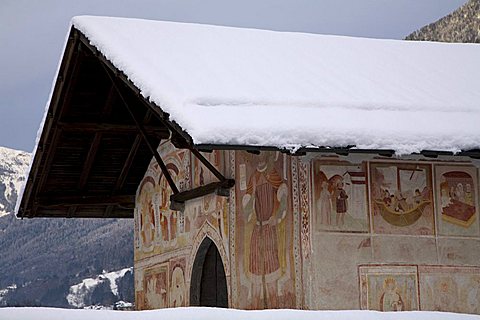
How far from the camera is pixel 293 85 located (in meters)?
9.76

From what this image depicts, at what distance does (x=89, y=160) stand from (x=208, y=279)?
7.69ft

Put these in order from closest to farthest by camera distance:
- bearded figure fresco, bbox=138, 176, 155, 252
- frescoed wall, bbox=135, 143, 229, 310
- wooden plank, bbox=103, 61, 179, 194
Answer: wooden plank, bbox=103, 61, 179, 194
frescoed wall, bbox=135, 143, 229, 310
bearded figure fresco, bbox=138, 176, 155, 252

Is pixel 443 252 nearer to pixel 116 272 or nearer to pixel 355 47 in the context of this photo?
pixel 355 47

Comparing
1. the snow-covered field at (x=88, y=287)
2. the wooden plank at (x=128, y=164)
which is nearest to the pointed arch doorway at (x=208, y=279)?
the wooden plank at (x=128, y=164)

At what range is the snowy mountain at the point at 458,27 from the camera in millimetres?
50156

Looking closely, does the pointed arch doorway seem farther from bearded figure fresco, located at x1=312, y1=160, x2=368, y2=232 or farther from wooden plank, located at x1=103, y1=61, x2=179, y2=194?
bearded figure fresco, located at x1=312, y1=160, x2=368, y2=232

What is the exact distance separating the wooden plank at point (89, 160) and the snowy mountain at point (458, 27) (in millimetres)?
37527

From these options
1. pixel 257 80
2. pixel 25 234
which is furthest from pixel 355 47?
pixel 25 234

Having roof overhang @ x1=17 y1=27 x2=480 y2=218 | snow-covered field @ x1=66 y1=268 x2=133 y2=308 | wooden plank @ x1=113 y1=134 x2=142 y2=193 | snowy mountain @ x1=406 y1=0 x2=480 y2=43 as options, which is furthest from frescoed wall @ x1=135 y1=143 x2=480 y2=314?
snow-covered field @ x1=66 y1=268 x2=133 y2=308

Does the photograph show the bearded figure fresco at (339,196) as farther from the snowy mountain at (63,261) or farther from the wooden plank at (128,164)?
the snowy mountain at (63,261)

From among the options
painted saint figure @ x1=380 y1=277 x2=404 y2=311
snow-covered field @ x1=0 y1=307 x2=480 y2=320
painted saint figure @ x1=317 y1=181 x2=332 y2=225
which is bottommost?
snow-covered field @ x1=0 y1=307 x2=480 y2=320

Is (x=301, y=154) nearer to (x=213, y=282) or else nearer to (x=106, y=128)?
(x=213, y=282)

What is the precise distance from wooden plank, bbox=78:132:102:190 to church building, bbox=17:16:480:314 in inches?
21.8

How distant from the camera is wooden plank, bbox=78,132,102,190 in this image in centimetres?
1270
